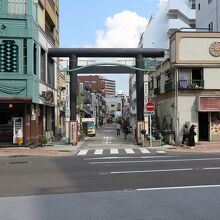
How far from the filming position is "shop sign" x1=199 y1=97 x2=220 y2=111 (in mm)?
31625

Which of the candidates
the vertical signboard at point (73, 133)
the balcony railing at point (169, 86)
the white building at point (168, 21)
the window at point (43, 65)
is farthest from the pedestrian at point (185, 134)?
the white building at point (168, 21)

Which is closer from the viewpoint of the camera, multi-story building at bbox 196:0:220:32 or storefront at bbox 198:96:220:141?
storefront at bbox 198:96:220:141

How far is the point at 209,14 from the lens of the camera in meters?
48.4

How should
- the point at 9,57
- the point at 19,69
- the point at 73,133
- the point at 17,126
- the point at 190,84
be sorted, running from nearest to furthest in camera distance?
the point at 9,57, the point at 19,69, the point at 17,126, the point at 190,84, the point at 73,133

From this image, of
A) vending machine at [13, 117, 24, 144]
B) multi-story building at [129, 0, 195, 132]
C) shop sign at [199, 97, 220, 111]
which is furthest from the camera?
multi-story building at [129, 0, 195, 132]

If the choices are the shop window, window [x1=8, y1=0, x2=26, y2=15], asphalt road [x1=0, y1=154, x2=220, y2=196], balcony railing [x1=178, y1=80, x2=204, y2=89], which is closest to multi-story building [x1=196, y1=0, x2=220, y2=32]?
balcony railing [x1=178, y1=80, x2=204, y2=89]

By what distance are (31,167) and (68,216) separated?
9.55 metres

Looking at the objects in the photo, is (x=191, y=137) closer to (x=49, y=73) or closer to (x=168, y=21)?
(x=49, y=73)

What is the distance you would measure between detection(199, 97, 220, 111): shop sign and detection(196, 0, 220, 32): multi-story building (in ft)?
51.5

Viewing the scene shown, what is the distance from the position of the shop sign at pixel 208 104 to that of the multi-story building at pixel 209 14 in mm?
15688

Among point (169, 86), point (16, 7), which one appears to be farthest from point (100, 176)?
point (169, 86)

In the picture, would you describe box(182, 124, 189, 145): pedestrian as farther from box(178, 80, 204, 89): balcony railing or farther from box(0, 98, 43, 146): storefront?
box(0, 98, 43, 146): storefront

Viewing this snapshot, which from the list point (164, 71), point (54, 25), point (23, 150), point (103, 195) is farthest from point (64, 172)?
point (54, 25)

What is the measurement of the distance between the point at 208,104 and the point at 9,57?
14584mm
